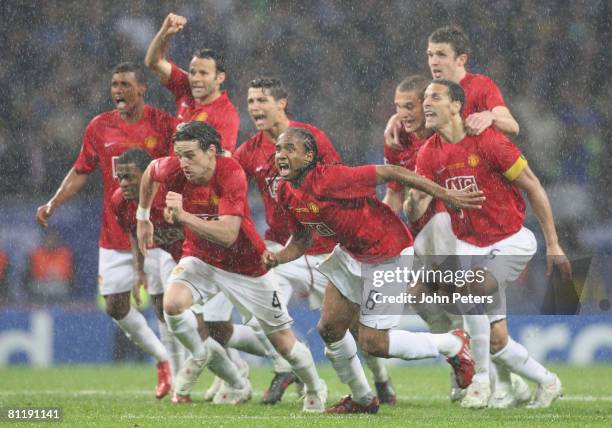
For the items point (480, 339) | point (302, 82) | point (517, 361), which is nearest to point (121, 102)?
point (480, 339)

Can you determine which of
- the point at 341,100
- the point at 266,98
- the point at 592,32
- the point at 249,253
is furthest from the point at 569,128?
the point at 249,253

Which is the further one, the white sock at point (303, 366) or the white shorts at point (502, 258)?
the white shorts at point (502, 258)

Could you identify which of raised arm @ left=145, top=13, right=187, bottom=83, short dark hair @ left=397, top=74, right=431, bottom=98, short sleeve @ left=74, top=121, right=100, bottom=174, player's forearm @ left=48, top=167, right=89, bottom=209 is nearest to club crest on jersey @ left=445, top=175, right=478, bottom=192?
short dark hair @ left=397, top=74, right=431, bottom=98

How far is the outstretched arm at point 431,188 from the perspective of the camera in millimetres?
5949

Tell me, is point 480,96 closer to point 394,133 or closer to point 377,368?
point 394,133

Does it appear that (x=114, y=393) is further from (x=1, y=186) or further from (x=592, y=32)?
(x=592, y=32)

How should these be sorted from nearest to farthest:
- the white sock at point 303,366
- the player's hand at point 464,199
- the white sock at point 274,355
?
the player's hand at point 464,199 → the white sock at point 303,366 → the white sock at point 274,355

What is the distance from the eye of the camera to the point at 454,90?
7.00m

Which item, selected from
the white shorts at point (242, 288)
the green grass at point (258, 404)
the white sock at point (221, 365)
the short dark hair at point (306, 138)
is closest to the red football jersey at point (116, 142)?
the green grass at point (258, 404)

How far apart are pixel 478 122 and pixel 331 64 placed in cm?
747

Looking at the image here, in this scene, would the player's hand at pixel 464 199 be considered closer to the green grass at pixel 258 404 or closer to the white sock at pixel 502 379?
the green grass at pixel 258 404

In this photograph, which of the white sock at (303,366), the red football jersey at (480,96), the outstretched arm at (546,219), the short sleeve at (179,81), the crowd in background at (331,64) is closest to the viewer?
the outstretched arm at (546,219)

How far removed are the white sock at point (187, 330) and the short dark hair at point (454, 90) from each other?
1.97 meters

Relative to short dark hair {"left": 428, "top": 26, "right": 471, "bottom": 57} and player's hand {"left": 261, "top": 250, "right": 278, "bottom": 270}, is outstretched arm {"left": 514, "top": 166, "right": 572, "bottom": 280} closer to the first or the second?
short dark hair {"left": 428, "top": 26, "right": 471, "bottom": 57}
